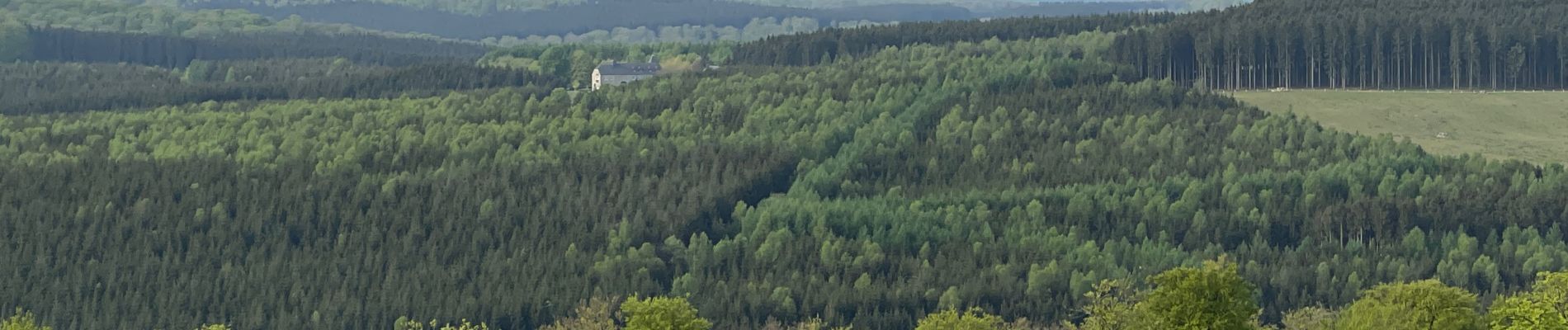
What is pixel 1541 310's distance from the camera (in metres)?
142

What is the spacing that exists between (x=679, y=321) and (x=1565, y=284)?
39.4 metres

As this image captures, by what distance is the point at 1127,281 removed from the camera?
19975cm

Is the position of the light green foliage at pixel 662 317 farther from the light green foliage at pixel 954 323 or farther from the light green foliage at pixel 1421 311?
the light green foliage at pixel 1421 311

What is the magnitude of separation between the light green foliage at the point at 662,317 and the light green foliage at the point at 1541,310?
35.9 metres

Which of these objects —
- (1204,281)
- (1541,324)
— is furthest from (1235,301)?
(1541,324)

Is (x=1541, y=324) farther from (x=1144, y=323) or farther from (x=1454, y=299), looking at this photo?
(x=1144, y=323)

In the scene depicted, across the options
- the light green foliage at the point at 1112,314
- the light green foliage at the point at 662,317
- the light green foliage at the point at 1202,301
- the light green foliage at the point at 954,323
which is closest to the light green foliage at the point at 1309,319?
the light green foliage at the point at 1112,314

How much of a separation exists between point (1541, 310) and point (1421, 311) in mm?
5656

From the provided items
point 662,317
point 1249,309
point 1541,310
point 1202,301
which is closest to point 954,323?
point 1202,301

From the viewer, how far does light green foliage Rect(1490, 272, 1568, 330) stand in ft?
462

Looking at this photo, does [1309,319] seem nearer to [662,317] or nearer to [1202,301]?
[1202,301]

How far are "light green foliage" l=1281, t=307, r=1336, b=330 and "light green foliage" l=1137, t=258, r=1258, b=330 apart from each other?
20.8 metres

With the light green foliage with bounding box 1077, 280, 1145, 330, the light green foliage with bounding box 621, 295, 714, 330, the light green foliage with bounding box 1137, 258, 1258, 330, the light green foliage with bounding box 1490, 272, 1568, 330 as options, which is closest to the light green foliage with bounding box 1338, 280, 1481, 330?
the light green foliage with bounding box 1490, 272, 1568, 330

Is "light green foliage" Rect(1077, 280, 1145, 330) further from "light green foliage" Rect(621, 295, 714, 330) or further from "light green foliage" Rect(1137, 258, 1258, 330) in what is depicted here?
"light green foliage" Rect(621, 295, 714, 330)
